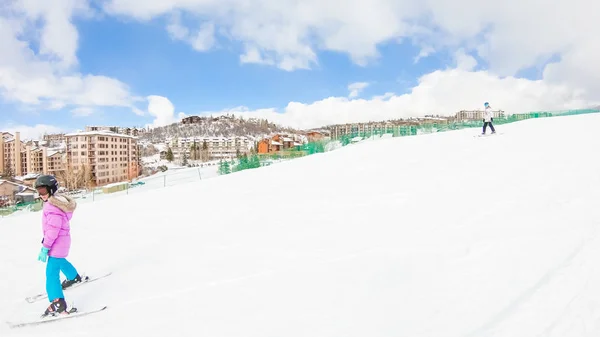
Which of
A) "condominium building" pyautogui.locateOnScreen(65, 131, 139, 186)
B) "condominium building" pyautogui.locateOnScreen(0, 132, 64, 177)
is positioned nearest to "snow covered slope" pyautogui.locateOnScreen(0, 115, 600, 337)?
"condominium building" pyautogui.locateOnScreen(65, 131, 139, 186)

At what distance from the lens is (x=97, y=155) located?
8269 cm

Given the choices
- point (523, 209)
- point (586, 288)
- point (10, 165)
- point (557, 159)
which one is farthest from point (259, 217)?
point (10, 165)

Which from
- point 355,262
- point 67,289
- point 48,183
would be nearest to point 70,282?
point 67,289

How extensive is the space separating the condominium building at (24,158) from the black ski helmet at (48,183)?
105 meters

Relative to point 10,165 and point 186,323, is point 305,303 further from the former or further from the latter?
point 10,165

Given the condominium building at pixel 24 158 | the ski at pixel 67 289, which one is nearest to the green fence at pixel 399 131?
the ski at pixel 67 289

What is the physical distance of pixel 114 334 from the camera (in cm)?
335

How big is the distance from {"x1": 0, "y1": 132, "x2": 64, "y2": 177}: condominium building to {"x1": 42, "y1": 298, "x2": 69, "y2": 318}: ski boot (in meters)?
105

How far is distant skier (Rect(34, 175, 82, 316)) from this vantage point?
3832 mm

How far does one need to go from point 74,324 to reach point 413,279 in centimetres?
373

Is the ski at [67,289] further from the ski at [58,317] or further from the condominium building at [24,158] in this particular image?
the condominium building at [24,158]

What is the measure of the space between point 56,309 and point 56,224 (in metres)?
0.95

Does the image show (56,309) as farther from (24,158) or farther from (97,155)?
(24,158)

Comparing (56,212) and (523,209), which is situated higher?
(56,212)
